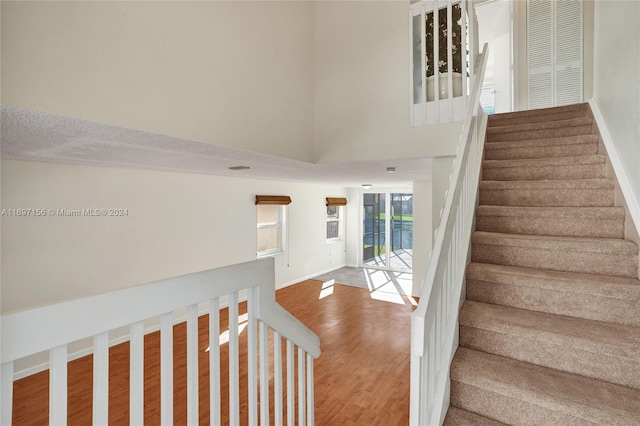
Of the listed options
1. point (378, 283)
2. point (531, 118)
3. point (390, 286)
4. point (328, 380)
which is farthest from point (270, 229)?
point (531, 118)

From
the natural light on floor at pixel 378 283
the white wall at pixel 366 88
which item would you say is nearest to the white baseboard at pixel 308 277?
the natural light on floor at pixel 378 283

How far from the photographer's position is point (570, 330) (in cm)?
161

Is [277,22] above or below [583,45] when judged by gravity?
below

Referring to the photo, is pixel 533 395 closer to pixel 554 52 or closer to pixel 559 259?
pixel 559 259

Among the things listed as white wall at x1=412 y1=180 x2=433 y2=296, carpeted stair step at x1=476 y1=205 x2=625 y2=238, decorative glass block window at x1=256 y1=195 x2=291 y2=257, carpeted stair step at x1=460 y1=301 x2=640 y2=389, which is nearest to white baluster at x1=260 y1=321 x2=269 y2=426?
carpeted stair step at x1=460 y1=301 x2=640 y2=389

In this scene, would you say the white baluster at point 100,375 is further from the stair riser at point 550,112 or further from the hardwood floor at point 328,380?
the stair riser at point 550,112

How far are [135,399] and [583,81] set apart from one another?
5882mm

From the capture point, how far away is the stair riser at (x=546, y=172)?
7.89 ft

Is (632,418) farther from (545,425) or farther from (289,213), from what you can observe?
(289,213)

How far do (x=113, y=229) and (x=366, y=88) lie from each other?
11.5ft

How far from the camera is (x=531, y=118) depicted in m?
3.35

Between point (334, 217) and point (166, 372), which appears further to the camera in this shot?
point (334, 217)

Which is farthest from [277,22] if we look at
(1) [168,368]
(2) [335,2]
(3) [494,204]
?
(1) [168,368]

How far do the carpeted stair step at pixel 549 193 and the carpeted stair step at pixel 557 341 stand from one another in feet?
3.17
